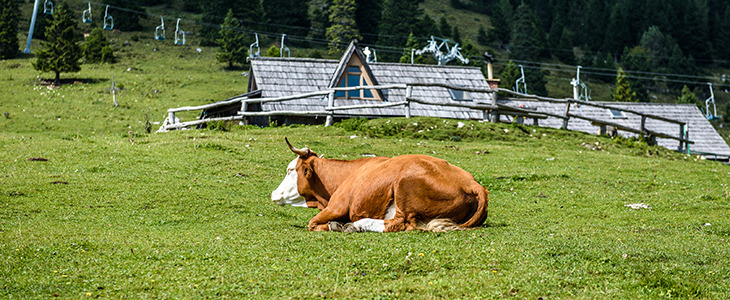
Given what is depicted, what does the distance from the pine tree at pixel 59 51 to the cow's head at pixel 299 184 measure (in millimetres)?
45634

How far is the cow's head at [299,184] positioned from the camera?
10.3 m

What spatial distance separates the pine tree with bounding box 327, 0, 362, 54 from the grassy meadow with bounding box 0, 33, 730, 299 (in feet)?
226

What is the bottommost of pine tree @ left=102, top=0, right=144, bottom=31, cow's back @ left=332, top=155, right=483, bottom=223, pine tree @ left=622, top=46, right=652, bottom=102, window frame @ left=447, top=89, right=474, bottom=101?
pine tree @ left=622, top=46, right=652, bottom=102

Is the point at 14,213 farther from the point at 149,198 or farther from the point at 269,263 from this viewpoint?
the point at 269,263

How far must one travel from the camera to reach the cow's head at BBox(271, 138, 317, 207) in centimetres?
1030

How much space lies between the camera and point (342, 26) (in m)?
93.6

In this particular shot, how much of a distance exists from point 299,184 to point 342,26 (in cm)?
8520

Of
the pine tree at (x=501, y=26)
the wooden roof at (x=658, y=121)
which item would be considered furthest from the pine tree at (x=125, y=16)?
the pine tree at (x=501, y=26)

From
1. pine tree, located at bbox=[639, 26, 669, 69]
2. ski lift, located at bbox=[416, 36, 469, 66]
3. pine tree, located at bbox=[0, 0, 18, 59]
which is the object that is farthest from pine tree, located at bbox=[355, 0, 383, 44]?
pine tree, located at bbox=[639, 26, 669, 69]

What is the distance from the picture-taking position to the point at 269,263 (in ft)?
24.6

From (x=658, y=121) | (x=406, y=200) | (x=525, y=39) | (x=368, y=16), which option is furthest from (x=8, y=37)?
(x=525, y=39)

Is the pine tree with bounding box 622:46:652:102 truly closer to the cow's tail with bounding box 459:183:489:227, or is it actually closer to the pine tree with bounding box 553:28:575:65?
the pine tree with bounding box 553:28:575:65

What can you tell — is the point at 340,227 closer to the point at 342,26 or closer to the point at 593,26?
the point at 342,26

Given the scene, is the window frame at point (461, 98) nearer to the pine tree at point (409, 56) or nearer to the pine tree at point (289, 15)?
the pine tree at point (409, 56)
